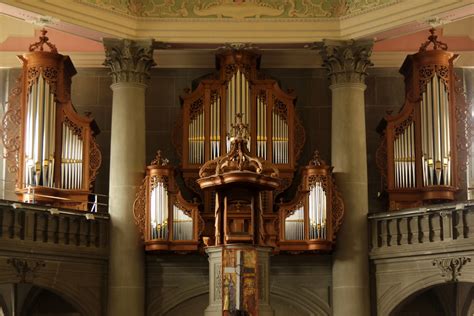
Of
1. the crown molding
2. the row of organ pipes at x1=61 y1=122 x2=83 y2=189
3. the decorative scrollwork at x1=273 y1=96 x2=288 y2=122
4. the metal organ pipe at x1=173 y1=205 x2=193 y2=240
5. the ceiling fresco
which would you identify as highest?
the ceiling fresco

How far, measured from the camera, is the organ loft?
2316cm

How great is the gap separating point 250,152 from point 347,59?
3.19m

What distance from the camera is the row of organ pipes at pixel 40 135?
23656mm

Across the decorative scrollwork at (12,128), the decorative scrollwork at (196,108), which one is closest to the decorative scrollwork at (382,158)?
the decorative scrollwork at (196,108)

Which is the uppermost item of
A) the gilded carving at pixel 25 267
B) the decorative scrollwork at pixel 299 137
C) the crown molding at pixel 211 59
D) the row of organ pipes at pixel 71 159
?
the crown molding at pixel 211 59

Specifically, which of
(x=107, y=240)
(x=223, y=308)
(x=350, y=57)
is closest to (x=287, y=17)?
(x=350, y=57)

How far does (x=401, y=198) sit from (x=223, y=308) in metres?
6.68

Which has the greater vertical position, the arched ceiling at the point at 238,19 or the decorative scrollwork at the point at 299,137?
the arched ceiling at the point at 238,19

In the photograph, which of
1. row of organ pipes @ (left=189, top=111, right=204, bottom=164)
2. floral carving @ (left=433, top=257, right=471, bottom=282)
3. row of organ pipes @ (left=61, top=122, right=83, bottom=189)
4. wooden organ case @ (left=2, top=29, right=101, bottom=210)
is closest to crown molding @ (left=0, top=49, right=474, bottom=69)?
wooden organ case @ (left=2, top=29, right=101, bottom=210)

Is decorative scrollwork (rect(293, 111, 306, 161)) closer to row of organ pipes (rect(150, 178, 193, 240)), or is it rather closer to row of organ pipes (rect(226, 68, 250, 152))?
row of organ pipes (rect(226, 68, 250, 152))

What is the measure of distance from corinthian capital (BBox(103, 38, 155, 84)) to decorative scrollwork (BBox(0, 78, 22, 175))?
2.31m

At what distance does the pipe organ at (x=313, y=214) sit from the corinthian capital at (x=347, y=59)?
86.8 inches

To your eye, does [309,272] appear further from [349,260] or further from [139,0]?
[139,0]

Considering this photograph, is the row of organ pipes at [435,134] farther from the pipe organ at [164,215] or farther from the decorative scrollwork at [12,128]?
the decorative scrollwork at [12,128]
